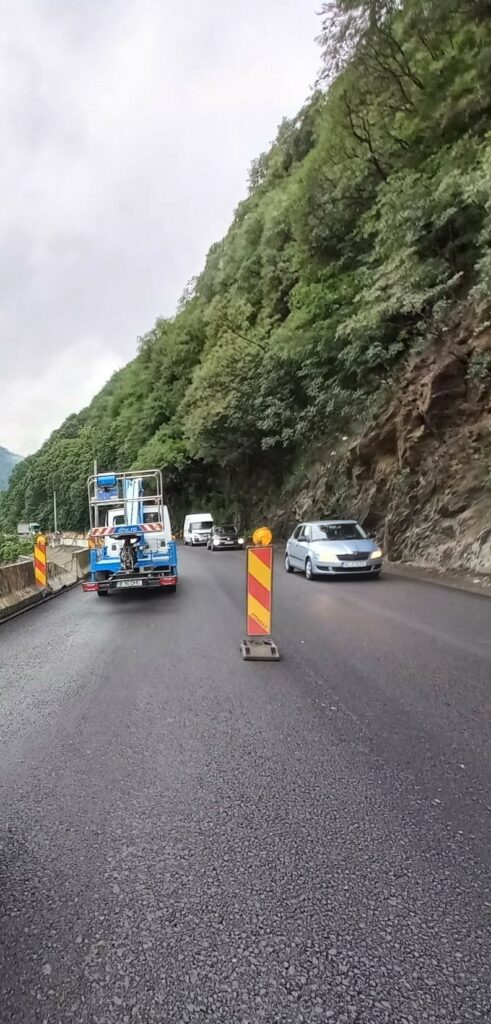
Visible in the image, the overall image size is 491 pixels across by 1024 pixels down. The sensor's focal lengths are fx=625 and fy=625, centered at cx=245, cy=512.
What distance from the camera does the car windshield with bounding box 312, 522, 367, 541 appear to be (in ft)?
55.0

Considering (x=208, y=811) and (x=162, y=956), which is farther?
(x=208, y=811)

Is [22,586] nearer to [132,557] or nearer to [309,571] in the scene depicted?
[132,557]

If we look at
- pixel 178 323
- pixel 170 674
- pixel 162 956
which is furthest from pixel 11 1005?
pixel 178 323

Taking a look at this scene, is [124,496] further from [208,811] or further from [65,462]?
[65,462]

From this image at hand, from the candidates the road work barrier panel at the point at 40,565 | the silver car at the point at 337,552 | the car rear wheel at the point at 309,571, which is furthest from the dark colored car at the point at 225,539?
the road work barrier panel at the point at 40,565

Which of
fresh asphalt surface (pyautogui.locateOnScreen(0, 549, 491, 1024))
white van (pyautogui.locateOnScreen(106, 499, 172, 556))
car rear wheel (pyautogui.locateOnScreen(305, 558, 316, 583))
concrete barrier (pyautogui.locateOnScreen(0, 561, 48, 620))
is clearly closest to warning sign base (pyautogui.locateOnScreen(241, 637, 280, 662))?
fresh asphalt surface (pyautogui.locateOnScreen(0, 549, 491, 1024))

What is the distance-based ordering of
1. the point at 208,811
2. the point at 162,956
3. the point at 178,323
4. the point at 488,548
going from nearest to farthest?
the point at 162,956
the point at 208,811
the point at 488,548
the point at 178,323

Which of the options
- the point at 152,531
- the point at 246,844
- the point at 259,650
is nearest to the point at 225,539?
the point at 152,531

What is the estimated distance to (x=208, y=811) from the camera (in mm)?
3488

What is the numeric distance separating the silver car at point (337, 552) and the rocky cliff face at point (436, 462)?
7.82 ft

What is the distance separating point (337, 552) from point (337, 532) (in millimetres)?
1354

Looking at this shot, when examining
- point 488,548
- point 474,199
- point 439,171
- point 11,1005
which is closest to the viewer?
point 11,1005

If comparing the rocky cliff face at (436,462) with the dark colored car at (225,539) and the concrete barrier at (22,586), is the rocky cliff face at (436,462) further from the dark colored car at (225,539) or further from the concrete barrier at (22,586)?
the dark colored car at (225,539)

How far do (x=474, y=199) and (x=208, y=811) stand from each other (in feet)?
45.9
